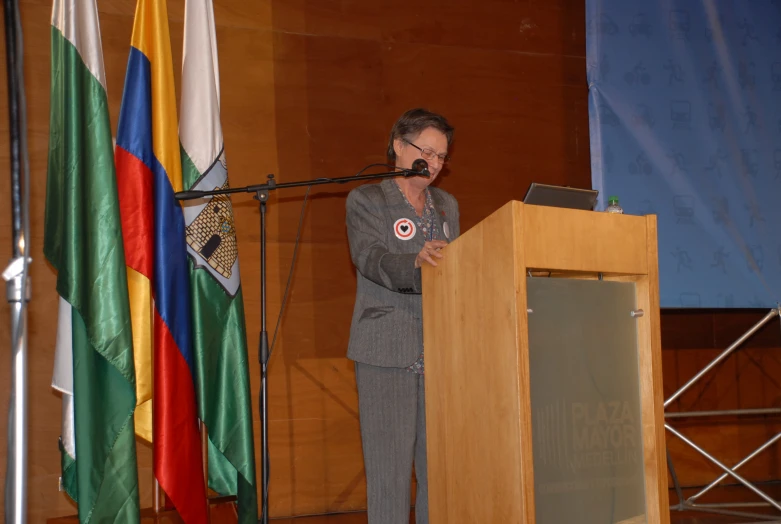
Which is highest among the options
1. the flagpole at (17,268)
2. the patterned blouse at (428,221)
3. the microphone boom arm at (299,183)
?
the microphone boom arm at (299,183)

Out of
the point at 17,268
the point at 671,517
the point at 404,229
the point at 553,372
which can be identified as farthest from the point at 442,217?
the point at 671,517

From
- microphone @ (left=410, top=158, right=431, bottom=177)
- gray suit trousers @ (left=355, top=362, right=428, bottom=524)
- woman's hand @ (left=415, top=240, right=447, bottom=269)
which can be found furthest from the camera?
microphone @ (left=410, top=158, right=431, bottom=177)

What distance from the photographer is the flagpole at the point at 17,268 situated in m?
0.96

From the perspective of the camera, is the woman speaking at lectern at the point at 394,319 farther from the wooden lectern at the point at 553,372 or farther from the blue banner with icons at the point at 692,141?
the blue banner with icons at the point at 692,141

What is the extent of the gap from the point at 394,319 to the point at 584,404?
0.65 metres

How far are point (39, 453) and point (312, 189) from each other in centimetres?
169

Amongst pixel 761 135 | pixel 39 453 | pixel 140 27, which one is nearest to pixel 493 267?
pixel 140 27

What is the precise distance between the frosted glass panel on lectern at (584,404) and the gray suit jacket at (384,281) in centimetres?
49

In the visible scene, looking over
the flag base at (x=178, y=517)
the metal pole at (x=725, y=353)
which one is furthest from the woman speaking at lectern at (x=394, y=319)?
the metal pole at (x=725, y=353)

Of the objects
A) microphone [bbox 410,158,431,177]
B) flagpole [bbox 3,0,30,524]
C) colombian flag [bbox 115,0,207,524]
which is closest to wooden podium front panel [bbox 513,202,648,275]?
microphone [bbox 410,158,431,177]

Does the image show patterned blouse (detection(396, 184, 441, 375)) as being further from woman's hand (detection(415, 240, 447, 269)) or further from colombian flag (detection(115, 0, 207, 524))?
colombian flag (detection(115, 0, 207, 524))

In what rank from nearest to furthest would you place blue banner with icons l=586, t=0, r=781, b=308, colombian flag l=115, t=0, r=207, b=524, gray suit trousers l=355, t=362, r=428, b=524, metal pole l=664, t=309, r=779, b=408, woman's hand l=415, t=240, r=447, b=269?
1. woman's hand l=415, t=240, r=447, b=269
2. gray suit trousers l=355, t=362, r=428, b=524
3. colombian flag l=115, t=0, r=207, b=524
4. metal pole l=664, t=309, r=779, b=408
5. blue banner with icons l=586, t=0, r=781, b=308

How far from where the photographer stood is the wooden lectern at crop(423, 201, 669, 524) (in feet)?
5.41

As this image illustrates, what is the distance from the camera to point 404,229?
7.52 feet
